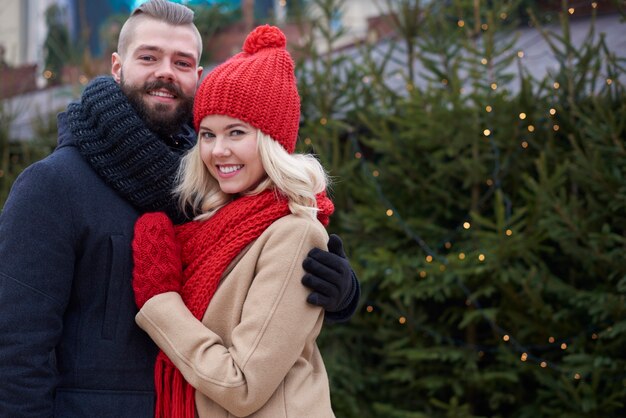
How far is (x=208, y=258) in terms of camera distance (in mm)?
2438

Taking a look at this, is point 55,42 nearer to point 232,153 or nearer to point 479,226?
point 479,226

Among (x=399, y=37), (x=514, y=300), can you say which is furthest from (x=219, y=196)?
(x=399, y=37)

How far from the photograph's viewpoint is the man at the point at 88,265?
91.0 inches

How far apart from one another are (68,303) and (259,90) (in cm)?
91

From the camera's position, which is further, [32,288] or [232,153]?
[232,153]

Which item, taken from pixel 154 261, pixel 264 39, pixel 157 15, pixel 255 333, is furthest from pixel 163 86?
pixel 255 333

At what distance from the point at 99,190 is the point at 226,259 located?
0.50 m

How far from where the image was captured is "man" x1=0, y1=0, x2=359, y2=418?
231 centimetres

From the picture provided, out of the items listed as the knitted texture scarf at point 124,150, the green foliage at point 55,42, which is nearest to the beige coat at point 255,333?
the knitted texture scarf at point 124,150

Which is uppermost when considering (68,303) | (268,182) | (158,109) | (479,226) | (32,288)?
(158,109)

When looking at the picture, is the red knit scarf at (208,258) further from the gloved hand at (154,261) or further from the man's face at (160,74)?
the man's face at (160,74)

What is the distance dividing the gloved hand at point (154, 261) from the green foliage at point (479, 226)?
2530mm

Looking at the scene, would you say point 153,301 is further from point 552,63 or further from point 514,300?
point 552,63

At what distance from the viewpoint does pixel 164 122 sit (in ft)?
8.92
